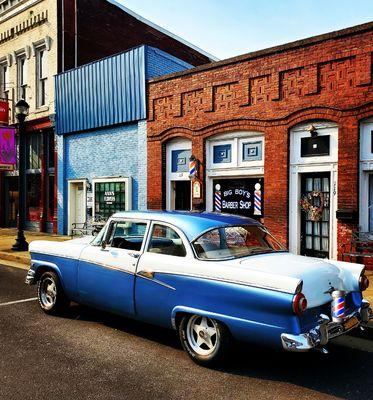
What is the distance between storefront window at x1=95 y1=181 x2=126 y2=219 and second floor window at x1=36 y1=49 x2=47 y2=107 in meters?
5.38

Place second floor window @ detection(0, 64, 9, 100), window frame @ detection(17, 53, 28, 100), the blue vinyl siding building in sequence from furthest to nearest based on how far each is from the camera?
second floor window @ detection(0, 64, 9, 100), window frame @ detection(17, 53, 28, 100), the blue vinyl siding building

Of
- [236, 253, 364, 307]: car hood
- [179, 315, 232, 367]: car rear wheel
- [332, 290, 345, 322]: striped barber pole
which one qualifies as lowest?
[179, 315, 232, 367]: car rear wheel

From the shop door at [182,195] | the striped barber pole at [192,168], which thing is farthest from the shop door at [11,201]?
the striped barber pole at [192,168]

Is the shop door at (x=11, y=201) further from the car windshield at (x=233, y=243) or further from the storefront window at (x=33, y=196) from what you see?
the car windshield at (x=233, y=243)

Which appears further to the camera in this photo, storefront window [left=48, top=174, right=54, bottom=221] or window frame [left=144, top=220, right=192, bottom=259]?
storefront window [left=48, top=174, right=54, bottom=221]

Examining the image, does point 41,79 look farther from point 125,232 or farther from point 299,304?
point 299,304

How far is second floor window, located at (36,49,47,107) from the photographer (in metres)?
18.5

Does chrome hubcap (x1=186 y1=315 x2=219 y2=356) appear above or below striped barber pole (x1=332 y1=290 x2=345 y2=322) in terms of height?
below

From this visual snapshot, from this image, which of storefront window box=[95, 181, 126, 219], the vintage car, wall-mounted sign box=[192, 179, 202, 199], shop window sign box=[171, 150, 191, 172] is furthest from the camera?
storefront window box=[95, 181, 126, 219]

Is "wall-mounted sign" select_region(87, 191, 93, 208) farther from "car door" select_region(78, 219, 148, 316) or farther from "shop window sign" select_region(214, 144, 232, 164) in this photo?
"car door" select_region(78, 219, 148, 316)

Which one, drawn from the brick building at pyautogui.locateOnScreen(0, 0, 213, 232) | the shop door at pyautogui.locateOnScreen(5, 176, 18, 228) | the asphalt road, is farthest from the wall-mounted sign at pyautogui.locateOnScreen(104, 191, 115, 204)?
the asphalt road

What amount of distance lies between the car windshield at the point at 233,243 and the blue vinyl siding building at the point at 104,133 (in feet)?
29.7

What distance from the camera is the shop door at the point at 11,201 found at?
20688 mm

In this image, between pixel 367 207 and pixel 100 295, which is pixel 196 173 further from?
pixel 100 295
